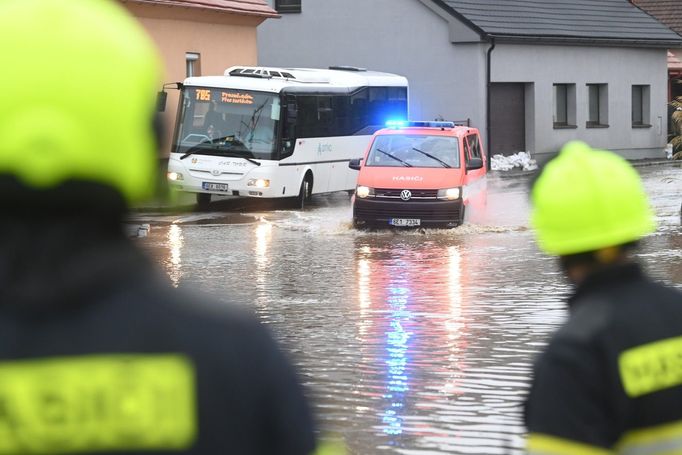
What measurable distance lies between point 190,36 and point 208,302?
3288 centimetres

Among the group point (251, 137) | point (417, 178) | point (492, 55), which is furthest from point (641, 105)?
point (417, 178)

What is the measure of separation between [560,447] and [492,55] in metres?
39.3

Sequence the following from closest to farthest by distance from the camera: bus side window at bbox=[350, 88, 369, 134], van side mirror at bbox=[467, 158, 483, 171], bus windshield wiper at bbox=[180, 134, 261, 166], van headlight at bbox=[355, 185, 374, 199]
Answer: van headlight at bbox=[355, 185, 374, 199] → van side mirror at bbox=[467, 158, 483, 171] → bus windshield wiper at bbox=[180, 134, 261, 166] → bus side window at bbox=[350, 88, 369, 134]

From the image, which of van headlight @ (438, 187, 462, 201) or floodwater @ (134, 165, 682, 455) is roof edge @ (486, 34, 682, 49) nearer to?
floodwater @ (134, 165, 682, 455)

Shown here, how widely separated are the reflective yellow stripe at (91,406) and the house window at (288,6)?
41376 mm

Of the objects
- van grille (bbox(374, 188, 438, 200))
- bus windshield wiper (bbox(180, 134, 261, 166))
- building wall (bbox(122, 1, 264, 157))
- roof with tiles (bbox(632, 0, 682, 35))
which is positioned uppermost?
roof with tiles (bbox(632, 0, 682, 35))

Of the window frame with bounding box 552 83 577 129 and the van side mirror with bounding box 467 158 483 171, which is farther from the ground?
the window frame with bounding box 552 83 577 129

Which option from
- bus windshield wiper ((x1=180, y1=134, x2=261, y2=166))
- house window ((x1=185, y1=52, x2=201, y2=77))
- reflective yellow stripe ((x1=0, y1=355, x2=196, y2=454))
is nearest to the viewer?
reflective yellow stripe ((x1=0, y1=355, x2=196, y2=454))

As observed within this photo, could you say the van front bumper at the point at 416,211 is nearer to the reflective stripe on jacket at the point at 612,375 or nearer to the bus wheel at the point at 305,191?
the bus wheel at the point at 305,191

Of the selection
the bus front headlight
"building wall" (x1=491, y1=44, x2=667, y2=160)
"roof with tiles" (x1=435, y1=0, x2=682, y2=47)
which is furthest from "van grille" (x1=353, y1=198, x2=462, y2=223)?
"building wall" (x1=491, y1=44, x2=667, y2=160)

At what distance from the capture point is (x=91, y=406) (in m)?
1.92

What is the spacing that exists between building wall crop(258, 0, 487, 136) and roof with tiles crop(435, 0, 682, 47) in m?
0.92

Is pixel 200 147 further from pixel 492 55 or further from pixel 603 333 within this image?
pixel 603 333

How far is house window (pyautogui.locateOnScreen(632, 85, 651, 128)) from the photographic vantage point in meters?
49.4
